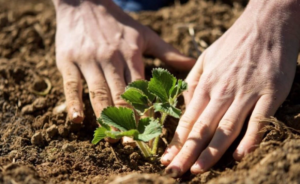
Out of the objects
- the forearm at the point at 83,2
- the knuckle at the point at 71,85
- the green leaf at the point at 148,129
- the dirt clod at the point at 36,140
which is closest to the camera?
the green leaf at the point at 148,129

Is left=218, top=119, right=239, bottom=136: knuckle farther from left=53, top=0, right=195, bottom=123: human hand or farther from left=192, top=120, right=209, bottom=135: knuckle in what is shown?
left=53, top=0, right=195, bottom=123: human hand

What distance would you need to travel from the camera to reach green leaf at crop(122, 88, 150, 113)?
6.68 ft

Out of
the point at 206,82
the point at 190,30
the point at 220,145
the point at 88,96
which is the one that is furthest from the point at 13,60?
the point at 220,145

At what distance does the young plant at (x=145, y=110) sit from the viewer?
1.92 m

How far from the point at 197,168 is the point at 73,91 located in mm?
991

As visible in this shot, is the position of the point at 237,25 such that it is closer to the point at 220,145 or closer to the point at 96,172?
the point at 220,145

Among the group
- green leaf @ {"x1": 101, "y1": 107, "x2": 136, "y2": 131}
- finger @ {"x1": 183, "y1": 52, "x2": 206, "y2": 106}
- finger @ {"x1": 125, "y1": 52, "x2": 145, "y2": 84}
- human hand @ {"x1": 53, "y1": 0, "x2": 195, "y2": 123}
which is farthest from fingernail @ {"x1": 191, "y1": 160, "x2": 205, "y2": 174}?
finger @ {"x1": 125, "y1": 52, "x2": 145, "y2": 84}

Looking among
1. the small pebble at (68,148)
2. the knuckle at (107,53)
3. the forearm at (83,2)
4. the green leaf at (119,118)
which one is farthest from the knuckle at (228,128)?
the forearm at (83,2)

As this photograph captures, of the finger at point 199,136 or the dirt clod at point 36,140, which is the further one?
the dirt clod at point 36,140

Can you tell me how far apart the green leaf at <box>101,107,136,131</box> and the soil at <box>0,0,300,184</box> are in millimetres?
215

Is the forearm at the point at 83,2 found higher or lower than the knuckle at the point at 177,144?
higher

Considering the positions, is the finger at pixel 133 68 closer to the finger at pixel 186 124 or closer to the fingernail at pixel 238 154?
the finger at pixel 186 124

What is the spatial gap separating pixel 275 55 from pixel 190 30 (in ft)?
3.75

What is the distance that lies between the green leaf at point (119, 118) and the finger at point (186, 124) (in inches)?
9.4
